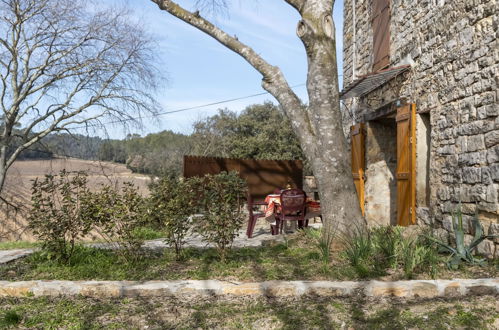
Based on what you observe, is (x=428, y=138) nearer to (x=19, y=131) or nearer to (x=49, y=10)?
(x=49, y=10)

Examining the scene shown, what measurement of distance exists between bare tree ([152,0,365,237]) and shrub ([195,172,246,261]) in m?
1.03

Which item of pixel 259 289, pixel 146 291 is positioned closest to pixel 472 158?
pixel 259 289

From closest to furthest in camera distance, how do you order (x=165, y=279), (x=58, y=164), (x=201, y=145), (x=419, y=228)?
1. (x=165, y=279)
2. (x=419, y=228)
3. (x=58, y=164)
4. (x=201, y=145)

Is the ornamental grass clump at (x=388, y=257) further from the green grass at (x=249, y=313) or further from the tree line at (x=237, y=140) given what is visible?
the tree line at (x=237, y=140)

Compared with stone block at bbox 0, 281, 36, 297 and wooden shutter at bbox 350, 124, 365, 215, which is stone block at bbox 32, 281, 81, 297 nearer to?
stone block at bbox 0, 281, 36, 297

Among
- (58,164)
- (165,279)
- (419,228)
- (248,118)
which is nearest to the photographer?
(165,279)

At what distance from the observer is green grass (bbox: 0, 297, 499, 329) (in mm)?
2982

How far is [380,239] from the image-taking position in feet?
15.5

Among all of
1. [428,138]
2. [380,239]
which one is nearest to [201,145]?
[428,138]

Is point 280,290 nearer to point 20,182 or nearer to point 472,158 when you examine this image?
point 472,158

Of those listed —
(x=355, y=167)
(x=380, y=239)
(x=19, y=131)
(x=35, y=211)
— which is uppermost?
(x=19, y=131)

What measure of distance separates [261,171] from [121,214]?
8.35m

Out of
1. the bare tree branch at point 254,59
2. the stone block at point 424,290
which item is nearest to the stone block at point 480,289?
the stone block at point 424,290

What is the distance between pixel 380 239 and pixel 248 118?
1770cm
